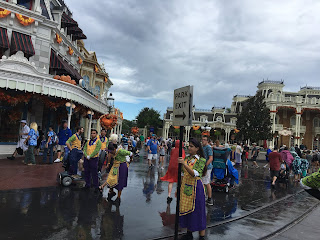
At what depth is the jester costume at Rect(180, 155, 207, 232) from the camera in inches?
169

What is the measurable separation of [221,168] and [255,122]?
104ft

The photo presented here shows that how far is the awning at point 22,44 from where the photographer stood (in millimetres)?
14128

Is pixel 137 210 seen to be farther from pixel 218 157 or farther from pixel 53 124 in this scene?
pixel 53 124

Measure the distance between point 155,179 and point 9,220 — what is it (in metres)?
6.42

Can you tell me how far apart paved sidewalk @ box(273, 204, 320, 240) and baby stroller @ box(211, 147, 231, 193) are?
2746 millimetres

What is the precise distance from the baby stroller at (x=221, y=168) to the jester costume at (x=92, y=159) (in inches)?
153

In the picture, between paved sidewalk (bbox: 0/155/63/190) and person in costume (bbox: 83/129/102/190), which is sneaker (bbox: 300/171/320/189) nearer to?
person in costume (bbox: 83/129/102/190)

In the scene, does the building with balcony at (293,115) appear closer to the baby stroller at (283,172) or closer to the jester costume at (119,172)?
the baby stroller at (283,172)

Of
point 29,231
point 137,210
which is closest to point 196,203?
point 137,210

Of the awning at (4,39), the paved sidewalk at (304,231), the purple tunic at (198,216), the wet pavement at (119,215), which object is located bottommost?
the paved sidewalk at (304,231)

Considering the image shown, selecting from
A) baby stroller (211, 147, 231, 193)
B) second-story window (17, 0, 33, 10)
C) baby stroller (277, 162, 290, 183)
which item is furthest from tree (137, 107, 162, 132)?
baby stroller (211, 147, 231, 193)

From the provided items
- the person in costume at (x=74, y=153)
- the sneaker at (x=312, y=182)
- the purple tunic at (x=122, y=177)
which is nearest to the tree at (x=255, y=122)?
the person in costume at (x=74, y=153)

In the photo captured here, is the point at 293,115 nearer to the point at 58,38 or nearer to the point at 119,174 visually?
the point at 58,38

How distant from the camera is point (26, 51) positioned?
14445mm
